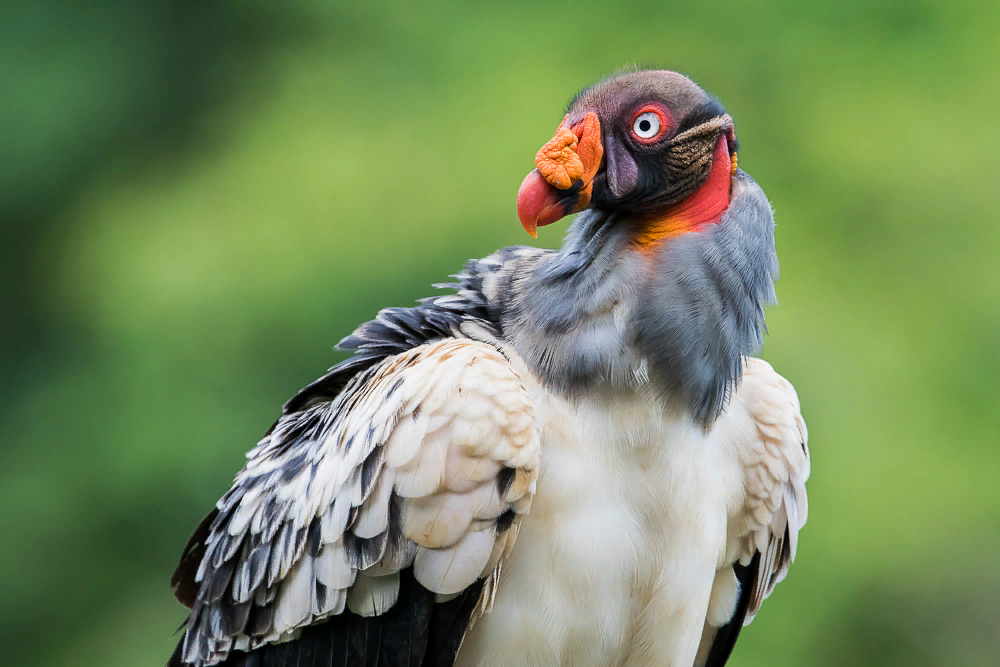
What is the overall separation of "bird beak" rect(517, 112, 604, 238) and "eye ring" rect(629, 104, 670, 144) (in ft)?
0.31

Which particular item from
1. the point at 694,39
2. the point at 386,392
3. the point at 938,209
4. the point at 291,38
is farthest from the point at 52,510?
the point at 938,209

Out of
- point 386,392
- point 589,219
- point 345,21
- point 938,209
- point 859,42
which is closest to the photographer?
point 386,392

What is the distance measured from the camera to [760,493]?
107 inches

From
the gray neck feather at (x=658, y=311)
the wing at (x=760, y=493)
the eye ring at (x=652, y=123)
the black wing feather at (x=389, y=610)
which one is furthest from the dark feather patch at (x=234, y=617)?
the eye ring at (x=652, y=123)

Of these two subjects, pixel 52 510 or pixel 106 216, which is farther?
pixel 106 216

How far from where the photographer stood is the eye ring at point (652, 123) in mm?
2303

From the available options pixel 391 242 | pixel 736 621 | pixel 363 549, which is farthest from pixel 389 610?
pixel 391 242

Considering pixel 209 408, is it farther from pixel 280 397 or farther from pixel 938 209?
Result: pixel 938 209

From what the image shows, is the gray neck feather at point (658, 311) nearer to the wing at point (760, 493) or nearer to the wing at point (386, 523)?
the wing at point (386, 523)

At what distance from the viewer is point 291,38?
708 cm

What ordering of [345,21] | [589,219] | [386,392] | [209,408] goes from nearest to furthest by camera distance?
1. [386,392]
2. [589,219]
3. [209,408]
4. [345,21]

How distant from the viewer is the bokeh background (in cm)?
534

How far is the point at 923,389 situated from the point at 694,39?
2.87 meters

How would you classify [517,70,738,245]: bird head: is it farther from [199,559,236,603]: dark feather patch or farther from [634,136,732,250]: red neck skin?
[199,559,236,603]: dark feather patch
